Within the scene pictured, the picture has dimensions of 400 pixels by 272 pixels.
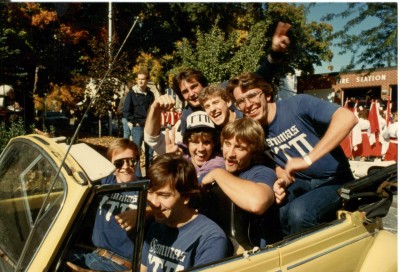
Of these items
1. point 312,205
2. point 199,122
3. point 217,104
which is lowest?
point 312,205

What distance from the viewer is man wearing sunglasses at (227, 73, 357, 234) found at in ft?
8.56

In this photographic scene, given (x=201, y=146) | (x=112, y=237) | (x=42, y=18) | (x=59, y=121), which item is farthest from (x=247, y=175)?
(x=42, y=18)

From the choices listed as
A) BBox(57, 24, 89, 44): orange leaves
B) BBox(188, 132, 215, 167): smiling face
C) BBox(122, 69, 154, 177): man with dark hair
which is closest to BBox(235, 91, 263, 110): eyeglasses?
BBox(188, 132, 215, 167): smiling face

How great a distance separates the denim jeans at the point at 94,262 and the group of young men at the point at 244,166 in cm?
2

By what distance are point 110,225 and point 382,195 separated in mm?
1775

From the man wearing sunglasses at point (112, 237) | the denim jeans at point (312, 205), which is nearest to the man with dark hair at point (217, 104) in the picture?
the denim jeans at point (312, 205)

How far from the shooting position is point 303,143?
2.88 meters

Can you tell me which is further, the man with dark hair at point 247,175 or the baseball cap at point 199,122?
the baseball cap at point 199,122

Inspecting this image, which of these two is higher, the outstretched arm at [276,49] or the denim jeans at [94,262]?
the outstretched arm at [276,49]

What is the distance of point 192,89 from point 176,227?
1779mm

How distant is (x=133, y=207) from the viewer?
68.4 inches

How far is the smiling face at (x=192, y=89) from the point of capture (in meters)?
3.61

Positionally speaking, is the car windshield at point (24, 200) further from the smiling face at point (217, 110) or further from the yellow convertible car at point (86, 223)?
the smiling face at point (217, 110)

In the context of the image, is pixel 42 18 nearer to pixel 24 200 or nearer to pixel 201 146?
pixel 201 146
